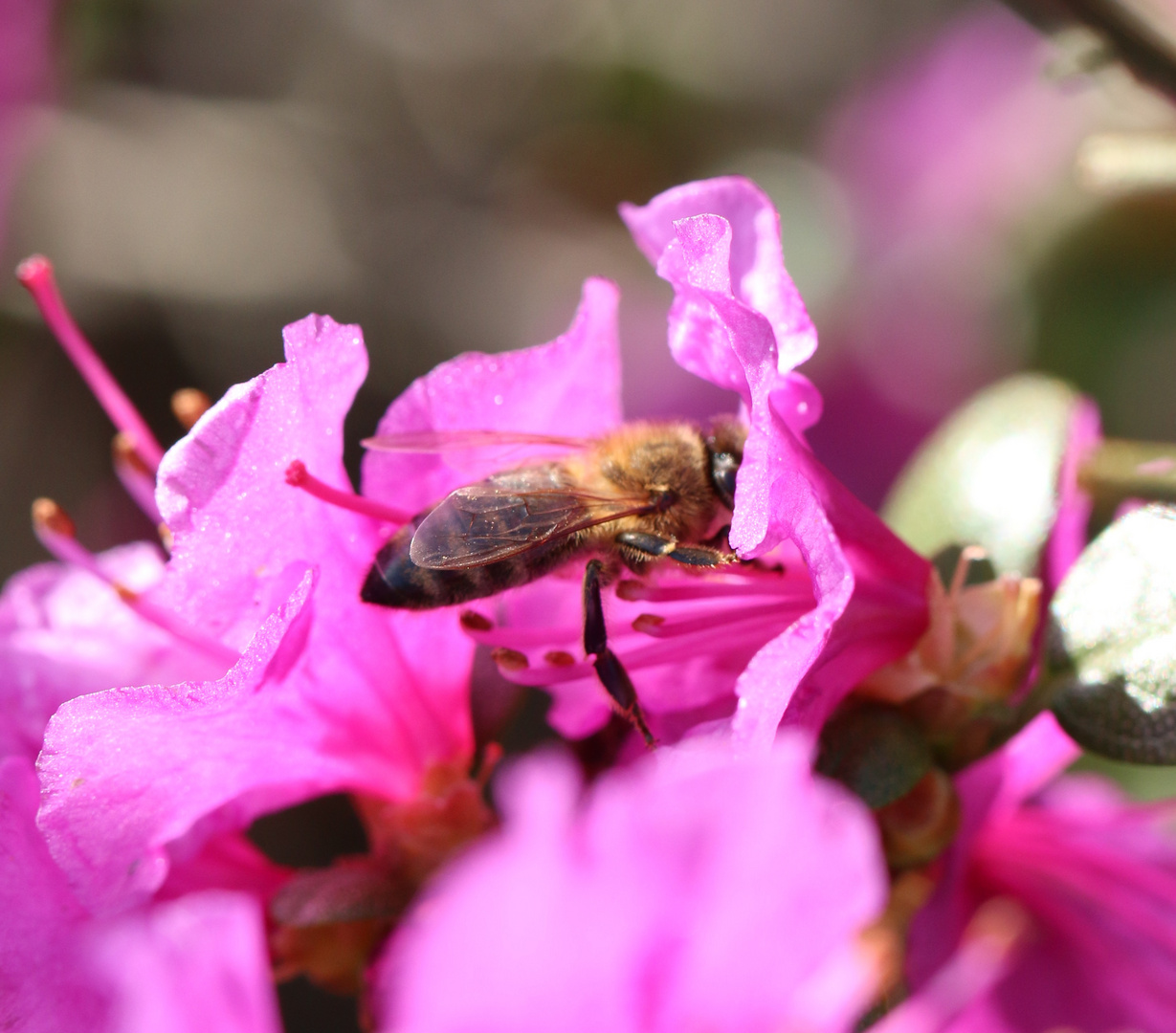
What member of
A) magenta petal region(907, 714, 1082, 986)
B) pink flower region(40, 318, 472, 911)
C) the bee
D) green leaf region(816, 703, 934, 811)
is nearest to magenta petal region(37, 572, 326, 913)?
pink flower region(40, 318, 472, 911)

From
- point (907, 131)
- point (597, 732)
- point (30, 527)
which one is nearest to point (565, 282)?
point (907, 131)

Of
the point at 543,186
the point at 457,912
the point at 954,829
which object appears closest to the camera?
the point at 457,912

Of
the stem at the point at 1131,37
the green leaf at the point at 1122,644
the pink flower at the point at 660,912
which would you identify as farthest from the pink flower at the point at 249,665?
the stem at the point at 1131,37

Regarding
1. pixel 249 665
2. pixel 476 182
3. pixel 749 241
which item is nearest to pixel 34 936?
pixel 249 665

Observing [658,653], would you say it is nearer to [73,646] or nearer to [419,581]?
[419,581]

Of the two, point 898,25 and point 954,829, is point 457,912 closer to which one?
point 954,829

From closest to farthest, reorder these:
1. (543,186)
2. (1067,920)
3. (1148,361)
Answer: (1067,920)
(1148,361)
(543,186)
